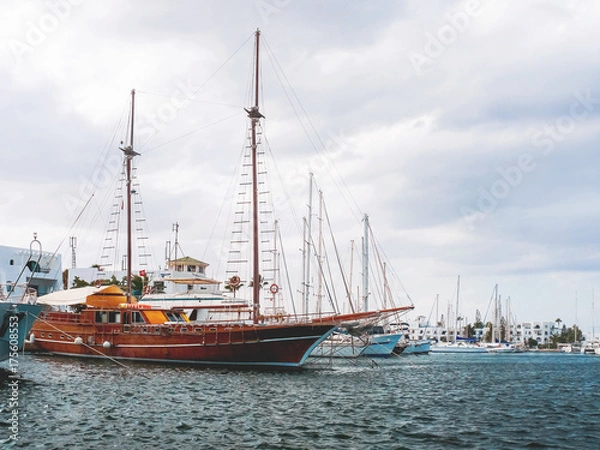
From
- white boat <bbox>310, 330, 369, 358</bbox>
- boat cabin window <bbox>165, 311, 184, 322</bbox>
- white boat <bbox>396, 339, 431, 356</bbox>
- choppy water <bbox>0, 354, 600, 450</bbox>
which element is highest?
boat cabin window <bbox>165, 311, 184, 322</bbox>

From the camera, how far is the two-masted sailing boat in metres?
37.3

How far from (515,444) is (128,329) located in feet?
97.9

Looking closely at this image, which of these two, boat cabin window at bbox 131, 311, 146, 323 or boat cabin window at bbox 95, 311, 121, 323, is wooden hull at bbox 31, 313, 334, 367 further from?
boat cabin window at bbox 131, 311, 146, 323

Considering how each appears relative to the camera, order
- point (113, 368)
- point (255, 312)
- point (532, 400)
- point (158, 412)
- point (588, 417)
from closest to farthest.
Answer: point (158, 412)
point (588, 417)
point (532, 400)
point (113, 368)
point (255, 312)

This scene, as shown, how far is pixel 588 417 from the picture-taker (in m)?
23.7

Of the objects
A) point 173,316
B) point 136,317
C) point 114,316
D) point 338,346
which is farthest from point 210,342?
point 338,346

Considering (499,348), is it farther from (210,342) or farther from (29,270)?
(210,342)

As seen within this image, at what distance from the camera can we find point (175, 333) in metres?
39.3

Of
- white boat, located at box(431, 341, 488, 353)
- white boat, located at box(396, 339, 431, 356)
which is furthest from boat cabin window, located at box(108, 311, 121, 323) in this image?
white boat, located at box(431, 341, 488, 353)

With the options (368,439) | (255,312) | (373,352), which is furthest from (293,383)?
(373,352)

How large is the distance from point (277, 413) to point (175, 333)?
768 inches

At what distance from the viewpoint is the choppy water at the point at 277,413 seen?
17.0 metres

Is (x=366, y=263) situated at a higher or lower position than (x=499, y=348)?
higher

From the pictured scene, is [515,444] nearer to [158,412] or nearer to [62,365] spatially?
[158,412]
